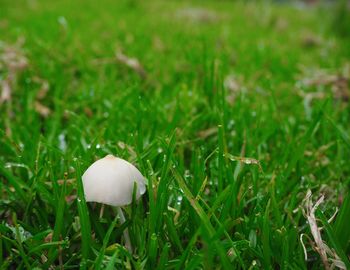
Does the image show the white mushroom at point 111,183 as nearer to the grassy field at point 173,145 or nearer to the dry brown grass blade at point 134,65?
the grassy field at point 173,145

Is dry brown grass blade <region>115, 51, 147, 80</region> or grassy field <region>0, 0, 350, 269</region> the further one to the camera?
dry brown grass blade <region>115, 51, 147, 80</region>

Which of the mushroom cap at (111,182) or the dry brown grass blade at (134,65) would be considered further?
the dry brown grass blade at (134,65)

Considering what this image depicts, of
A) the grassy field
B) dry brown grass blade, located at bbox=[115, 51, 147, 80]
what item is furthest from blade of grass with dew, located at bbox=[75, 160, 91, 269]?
dry brown grass blade, located at bbox=[115, 51, 147, 80]

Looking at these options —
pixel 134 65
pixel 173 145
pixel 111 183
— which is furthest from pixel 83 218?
pixel 134 65

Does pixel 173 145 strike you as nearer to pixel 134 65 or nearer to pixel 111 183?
pixel 111 183

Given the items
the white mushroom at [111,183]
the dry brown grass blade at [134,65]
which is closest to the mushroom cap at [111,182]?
the white mushroom at [111,183]

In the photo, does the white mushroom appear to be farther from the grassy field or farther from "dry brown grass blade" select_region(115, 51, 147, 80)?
"dry brown grass blade" select_region(115, 51, 147, 80)

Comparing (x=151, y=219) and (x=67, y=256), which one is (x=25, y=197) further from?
(x=151, y=219)
